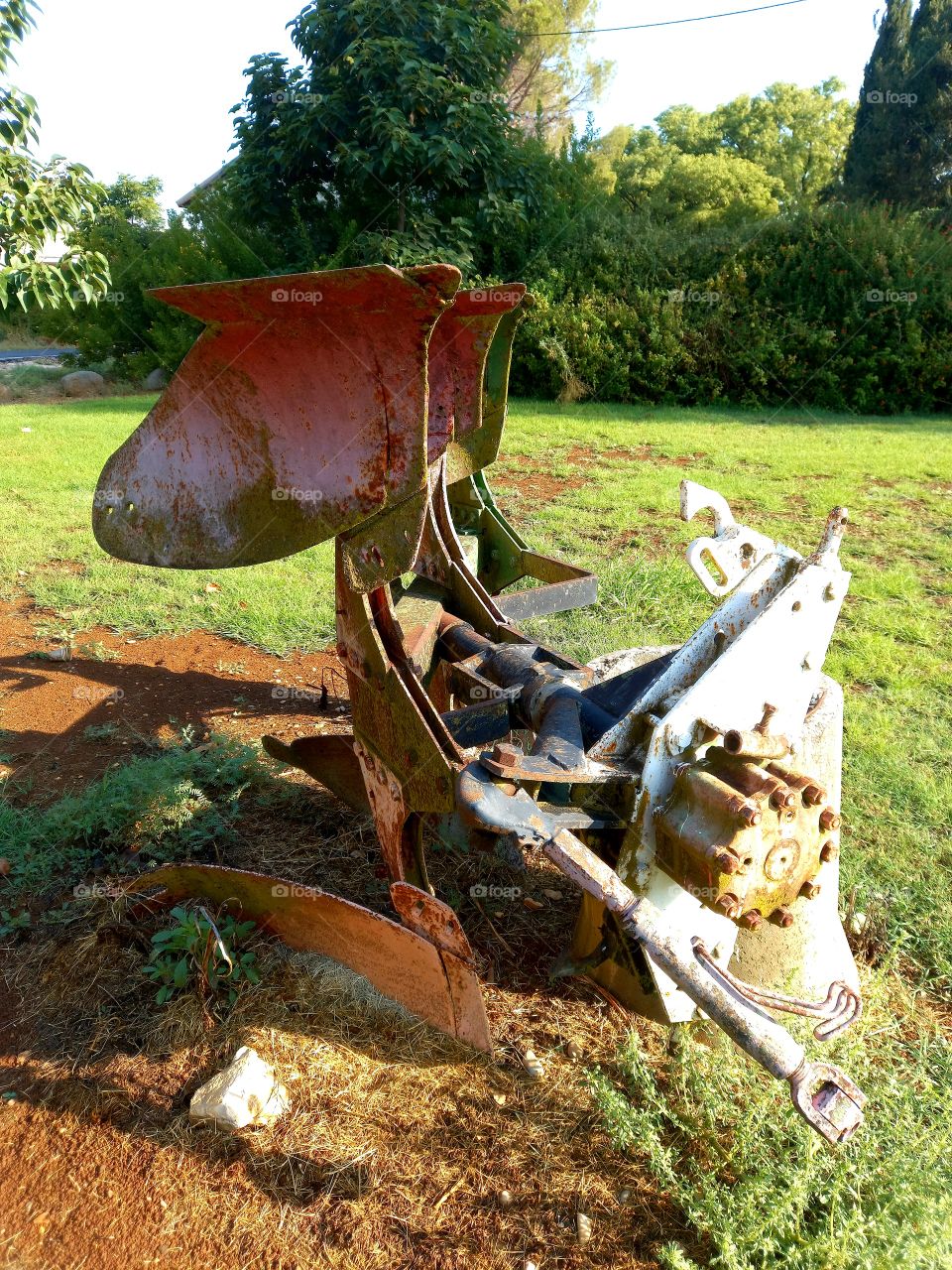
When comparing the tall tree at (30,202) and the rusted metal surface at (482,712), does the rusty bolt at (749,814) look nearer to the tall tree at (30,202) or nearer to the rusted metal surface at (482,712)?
the rusted metal surface at (482,712)

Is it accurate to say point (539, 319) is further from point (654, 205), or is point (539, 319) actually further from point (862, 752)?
point (862, 752)

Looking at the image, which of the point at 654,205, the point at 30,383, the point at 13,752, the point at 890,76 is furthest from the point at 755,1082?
the point at 890,76

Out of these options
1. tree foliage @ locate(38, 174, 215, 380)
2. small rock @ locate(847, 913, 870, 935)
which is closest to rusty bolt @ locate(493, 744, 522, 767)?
small rock @ locate(847, 913, 870, 935)

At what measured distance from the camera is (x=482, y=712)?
260cm

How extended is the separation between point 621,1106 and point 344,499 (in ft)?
5.27

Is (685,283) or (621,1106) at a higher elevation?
(685,283)

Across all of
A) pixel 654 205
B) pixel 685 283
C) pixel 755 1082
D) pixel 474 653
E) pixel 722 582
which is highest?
pixel 654 205

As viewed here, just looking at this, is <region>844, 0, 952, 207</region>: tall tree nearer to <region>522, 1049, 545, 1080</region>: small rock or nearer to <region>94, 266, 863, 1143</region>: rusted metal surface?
<region>94, 266, 863, 1143</region>: rusted metal surface

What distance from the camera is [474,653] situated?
A: 295 centimetres

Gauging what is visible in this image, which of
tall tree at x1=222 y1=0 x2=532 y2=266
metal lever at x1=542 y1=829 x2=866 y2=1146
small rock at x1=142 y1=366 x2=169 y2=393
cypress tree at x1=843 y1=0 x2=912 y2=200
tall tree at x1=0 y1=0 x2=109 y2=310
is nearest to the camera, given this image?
metal lever at x1=542 y1=829 x2=866 y2=1146

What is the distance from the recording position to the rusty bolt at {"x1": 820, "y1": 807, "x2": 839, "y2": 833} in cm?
197

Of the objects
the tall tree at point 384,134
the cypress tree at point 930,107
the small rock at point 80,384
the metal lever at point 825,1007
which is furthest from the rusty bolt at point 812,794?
the cypress tree at point 930,107

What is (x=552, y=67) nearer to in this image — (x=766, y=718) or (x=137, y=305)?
(x=137, y=305)

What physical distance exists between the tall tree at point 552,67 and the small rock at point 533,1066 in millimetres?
23023
